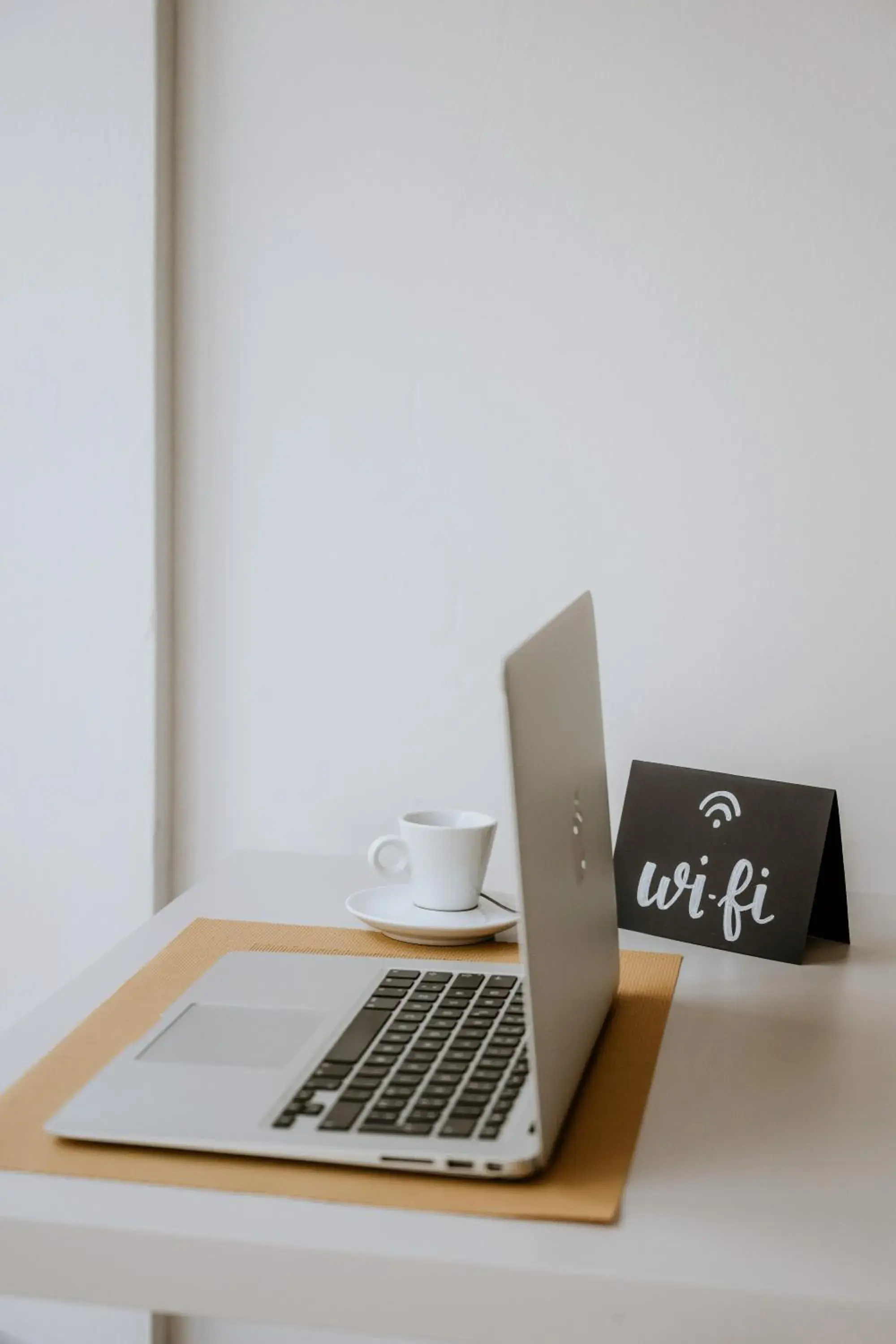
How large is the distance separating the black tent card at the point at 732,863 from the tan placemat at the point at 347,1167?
0.11m

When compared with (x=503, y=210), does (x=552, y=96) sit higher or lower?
higher

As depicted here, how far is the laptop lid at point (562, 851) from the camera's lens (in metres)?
0.69

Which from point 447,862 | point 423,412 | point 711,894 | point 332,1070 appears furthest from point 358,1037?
point 423,412

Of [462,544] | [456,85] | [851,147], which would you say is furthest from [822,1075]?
[456,85]

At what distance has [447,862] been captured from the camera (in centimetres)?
110

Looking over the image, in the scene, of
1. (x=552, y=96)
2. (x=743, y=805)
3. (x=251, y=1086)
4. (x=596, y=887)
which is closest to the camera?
(x=251, y=1086)

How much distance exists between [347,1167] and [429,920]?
40 cm

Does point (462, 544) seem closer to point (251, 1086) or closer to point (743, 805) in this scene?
point (743, 805)

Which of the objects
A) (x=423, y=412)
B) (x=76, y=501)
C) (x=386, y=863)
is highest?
(x=423, y=412)

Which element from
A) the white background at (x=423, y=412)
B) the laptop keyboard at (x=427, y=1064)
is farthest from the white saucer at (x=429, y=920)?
the white background at (x=423, y=412)

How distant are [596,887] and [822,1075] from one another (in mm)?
188

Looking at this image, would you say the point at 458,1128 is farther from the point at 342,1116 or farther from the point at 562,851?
the point at 562,851

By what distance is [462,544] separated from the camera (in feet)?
4.32

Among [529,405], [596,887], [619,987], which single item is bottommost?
[619,987]
